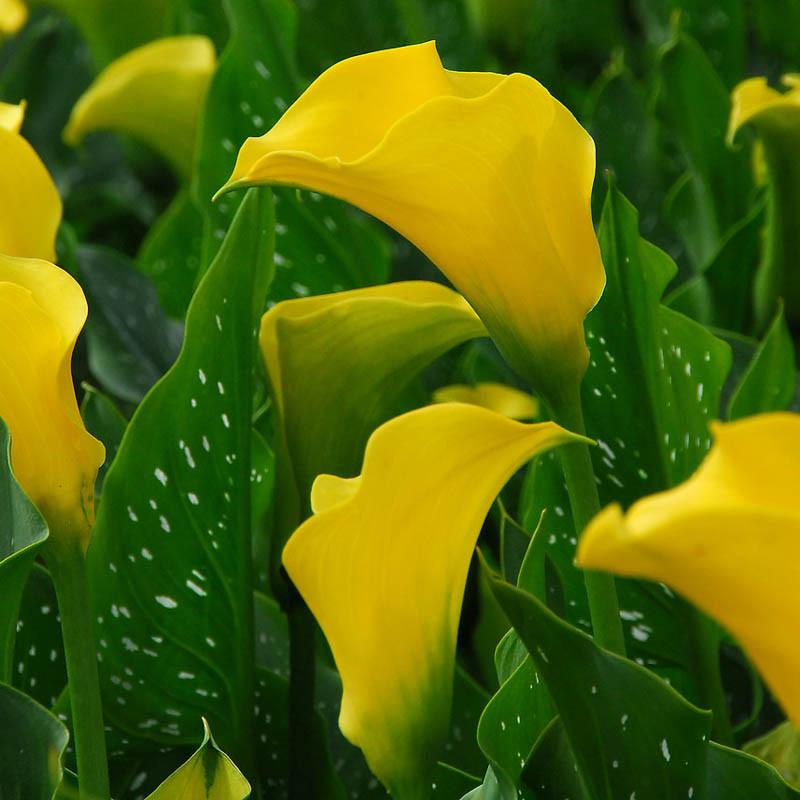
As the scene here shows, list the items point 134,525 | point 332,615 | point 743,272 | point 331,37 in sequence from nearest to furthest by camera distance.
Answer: point 332,615 → point 134,525 → point 743,272 → point 331,37

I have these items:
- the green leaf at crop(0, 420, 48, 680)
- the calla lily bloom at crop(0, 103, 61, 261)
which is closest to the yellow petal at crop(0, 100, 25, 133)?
the calla lily bloom at crop(0, 103, 61, 261)

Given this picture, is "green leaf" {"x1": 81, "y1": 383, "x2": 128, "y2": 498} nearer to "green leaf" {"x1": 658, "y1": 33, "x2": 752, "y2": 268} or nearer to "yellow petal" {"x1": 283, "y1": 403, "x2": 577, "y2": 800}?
"yellow petal" {"x1": 283, "y1": 403, "x2": 577, "y2": 800}

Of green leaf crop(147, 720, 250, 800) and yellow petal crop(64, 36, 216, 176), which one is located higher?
yellow petal crop(64, 36, 216, 176)

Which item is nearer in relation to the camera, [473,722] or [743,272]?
[473,722]

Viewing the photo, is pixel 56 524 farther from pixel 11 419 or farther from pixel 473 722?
pixel 473 722

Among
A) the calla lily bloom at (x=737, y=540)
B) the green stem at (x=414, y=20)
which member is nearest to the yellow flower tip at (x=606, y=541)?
the calla lily bloom at (x=737, y=540)

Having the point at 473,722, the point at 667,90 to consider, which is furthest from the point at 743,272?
the point at 473,722

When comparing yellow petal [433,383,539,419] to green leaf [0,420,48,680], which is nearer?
green leaf [0,420,48,680]
